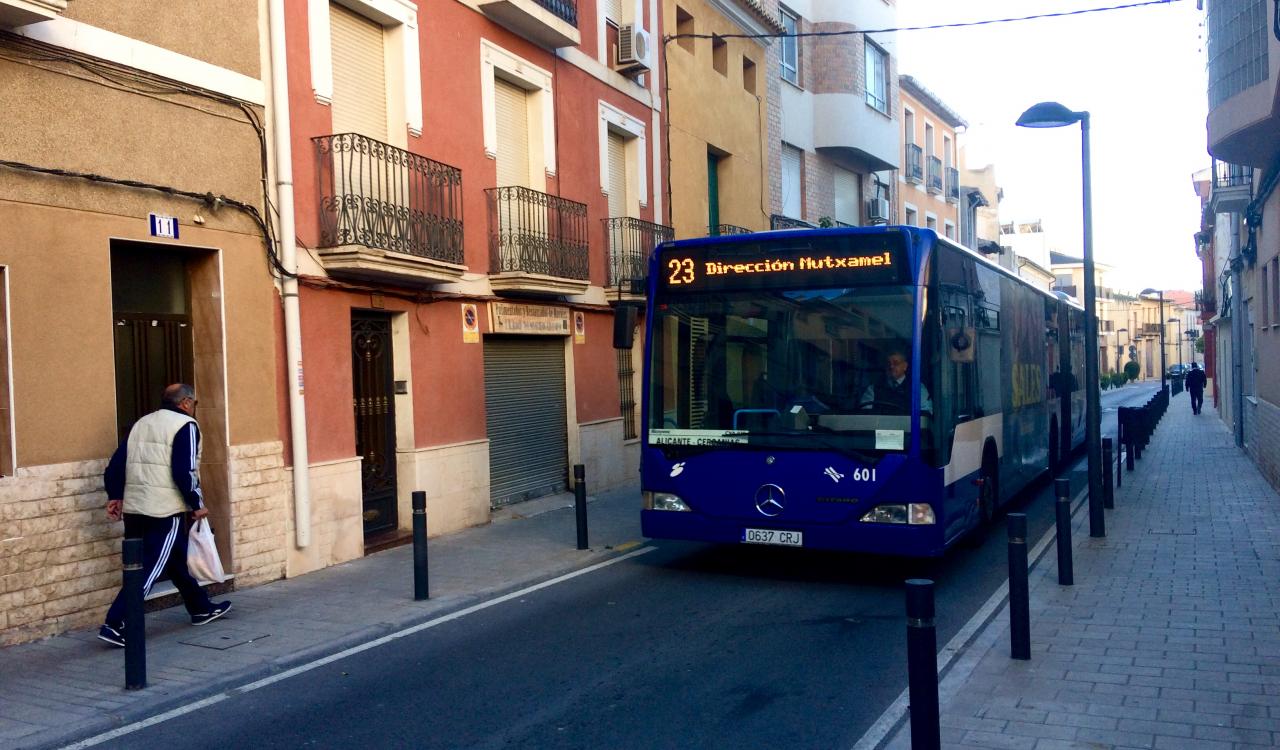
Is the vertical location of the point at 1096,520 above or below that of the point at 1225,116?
below

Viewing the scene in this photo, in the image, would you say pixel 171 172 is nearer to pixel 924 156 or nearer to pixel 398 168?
pixel 398 168

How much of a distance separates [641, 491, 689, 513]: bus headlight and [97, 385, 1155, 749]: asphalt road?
2.23 ft

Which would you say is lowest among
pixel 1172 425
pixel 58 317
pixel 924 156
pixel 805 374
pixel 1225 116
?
pixel 1172 425

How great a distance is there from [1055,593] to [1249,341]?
15967 mm

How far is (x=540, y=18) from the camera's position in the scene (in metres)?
14.0

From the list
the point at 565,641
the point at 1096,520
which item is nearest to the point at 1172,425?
the point at 1096,520

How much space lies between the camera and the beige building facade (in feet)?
24.8

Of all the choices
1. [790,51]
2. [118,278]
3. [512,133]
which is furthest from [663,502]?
[790,51]

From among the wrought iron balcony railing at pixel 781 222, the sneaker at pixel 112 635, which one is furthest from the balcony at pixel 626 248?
the sneaker at pixel 112 635

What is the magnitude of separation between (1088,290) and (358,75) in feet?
26.4

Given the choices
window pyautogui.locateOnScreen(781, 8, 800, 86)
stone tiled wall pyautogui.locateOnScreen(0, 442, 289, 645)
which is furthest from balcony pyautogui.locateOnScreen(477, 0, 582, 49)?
window pyautogui.locateOnScreen(781, 8, 800, 86)

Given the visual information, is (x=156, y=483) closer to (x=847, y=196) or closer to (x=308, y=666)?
(x=308, y=666)

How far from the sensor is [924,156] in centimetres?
3488

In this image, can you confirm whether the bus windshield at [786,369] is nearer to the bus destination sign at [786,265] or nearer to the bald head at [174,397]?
the bus destination sign at [786,265]
